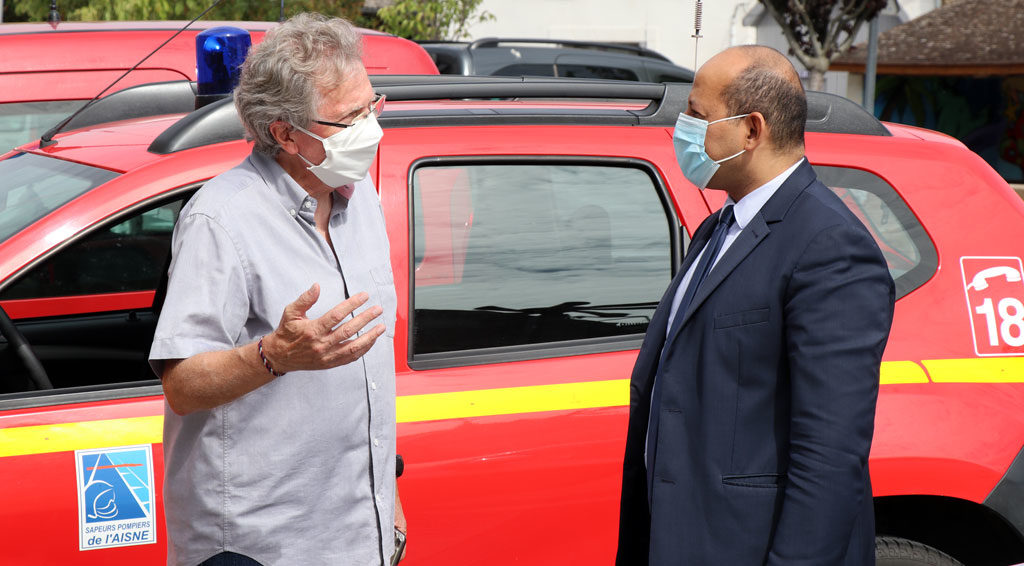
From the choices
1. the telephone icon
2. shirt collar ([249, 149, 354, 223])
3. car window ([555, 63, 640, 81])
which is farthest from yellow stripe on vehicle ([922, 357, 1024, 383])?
car window ([555, 63, 640, 81])

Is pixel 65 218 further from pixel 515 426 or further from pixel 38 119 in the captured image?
pixel 38 119

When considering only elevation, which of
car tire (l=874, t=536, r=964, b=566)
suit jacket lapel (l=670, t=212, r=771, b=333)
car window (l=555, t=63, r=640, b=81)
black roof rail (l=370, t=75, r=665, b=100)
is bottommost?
car tire (l=874, t=536, r=964, b=566)

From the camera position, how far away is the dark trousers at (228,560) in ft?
6.76

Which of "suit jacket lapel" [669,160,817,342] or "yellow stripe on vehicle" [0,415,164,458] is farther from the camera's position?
"yellow stripe on vehicle" [0,415,164,458]

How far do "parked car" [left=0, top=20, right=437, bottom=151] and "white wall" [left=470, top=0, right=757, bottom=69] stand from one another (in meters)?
19.6

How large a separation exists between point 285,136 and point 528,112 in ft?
3.31

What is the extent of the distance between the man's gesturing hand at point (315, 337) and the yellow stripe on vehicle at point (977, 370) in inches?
65.4

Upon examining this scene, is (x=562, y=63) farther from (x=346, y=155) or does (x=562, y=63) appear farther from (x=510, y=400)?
(x=346, y=155)

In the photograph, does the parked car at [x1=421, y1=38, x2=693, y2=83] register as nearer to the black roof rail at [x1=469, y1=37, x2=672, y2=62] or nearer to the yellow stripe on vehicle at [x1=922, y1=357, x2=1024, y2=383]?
the black roof rail at [x1=469, y1=37, x2=672, y2=62]

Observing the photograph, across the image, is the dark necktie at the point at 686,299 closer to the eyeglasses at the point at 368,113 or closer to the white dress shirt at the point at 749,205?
the white dress shirt at the point at 749,205

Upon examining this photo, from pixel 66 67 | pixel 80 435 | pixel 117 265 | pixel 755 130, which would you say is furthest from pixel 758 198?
pixel 66 67

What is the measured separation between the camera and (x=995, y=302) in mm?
2965

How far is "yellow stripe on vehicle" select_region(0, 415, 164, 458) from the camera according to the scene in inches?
93.8

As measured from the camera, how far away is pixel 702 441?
206 centimetres
